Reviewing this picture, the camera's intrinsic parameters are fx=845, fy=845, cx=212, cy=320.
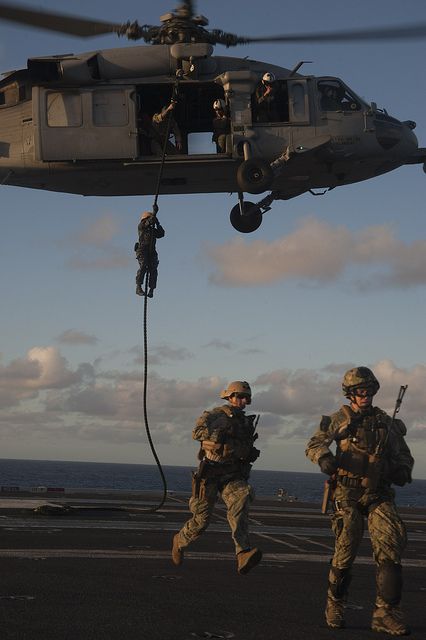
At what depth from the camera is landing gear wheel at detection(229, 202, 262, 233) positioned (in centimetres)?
1983

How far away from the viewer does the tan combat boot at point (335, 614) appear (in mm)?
7805

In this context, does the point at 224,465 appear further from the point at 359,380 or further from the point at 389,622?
the point at 389,622

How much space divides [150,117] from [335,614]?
43.8 ft

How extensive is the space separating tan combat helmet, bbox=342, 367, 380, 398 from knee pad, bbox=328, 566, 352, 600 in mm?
1703

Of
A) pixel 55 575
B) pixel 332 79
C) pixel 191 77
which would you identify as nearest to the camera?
pixel 55 575

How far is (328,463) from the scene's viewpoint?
8.10 metres

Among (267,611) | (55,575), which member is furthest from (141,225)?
(267,611)

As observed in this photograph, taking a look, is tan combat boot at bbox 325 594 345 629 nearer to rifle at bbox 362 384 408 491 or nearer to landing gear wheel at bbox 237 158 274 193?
rifle at bbox 362 384 408 491

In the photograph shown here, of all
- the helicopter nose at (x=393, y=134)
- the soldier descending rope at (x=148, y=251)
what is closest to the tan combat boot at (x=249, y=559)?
the soldier descending rope at (x=148, y=251)

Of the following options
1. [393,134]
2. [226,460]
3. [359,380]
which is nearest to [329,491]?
[359,380]

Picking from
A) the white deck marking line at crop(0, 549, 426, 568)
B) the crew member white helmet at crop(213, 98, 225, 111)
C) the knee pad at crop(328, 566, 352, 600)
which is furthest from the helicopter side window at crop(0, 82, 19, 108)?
the knee pad at crop(328, 566, 352, 600)

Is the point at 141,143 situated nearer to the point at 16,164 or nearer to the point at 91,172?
the point at 91,172

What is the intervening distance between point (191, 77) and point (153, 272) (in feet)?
18.8

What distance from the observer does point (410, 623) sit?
816 cm
